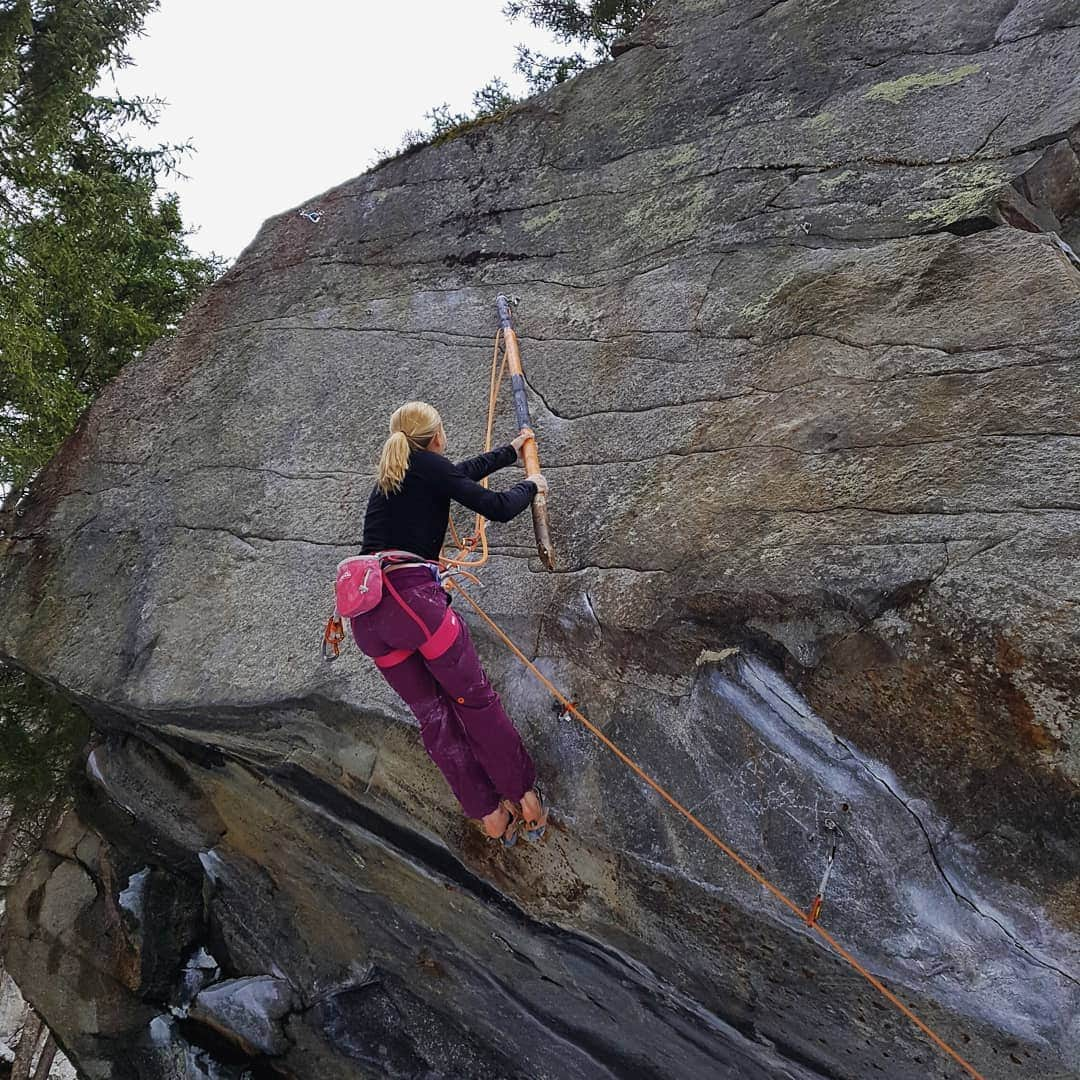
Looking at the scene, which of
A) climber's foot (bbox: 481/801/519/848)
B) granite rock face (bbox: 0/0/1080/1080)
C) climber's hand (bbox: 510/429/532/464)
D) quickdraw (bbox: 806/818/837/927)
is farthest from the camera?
climber's hand (bbox: 510/429/532/464)

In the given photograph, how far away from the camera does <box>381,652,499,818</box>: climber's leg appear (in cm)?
377

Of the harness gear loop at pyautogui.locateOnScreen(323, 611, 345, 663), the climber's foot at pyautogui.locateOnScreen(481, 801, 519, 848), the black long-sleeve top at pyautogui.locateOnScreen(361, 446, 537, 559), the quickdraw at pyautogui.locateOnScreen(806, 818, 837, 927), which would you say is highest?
the black long-sleeve top at pyautogui.locateOnScreen(361, 446, 537, 559)

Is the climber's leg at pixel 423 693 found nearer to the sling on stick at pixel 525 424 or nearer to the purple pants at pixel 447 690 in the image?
the purple pants at pixel 447 690

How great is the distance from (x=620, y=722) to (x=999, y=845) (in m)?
1.54

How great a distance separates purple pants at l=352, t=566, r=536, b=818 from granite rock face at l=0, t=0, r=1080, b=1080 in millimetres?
318

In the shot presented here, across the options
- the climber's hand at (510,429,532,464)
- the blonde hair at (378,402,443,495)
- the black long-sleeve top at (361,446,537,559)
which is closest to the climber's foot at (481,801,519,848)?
the black long-sleeve top at (361,446,537,559)

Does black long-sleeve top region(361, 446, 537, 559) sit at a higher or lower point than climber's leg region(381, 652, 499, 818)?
higher

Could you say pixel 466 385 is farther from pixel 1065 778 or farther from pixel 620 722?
pixel 1065 778

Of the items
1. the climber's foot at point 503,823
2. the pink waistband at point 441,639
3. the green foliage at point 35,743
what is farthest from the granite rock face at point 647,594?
the green foliage at point 35,743

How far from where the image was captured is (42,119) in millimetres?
8938

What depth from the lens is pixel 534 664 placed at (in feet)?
13.5

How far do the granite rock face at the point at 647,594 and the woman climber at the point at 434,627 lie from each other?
37cm

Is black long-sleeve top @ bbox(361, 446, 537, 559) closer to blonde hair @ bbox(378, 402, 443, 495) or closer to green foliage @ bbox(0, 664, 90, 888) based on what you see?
blonde hair @ bbox(378, 402, 443, 495)

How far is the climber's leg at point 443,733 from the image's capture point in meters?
3.77
